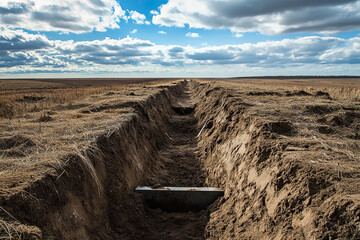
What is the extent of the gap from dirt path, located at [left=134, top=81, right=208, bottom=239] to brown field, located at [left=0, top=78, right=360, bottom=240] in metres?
0.03

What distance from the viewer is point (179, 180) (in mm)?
6082

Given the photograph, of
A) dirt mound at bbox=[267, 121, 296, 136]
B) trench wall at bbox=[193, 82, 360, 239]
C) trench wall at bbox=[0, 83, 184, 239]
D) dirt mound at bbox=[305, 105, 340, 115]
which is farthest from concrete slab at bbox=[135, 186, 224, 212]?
dirt mound at bbox=[305, 105, 340, 115]

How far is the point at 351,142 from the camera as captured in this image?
4.61 m

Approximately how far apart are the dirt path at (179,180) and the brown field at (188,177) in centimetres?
3

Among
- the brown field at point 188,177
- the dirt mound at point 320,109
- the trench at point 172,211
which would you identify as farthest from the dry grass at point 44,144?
the dirt mound at point 320,109

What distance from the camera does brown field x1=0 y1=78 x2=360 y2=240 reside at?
2643 millimetres

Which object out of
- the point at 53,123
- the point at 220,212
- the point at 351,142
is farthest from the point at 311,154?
the point at 53,123

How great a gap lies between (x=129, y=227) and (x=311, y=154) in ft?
10.7

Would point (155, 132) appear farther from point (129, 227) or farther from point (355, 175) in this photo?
point (355, 175)

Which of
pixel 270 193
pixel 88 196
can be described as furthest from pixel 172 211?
pixel 270 193

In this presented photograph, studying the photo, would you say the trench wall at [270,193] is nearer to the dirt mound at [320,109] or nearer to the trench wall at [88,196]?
the trench wall at [88,196]

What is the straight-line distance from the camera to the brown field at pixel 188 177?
8.67 feet

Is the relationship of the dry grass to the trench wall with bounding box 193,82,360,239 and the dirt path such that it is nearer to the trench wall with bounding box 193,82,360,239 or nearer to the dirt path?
Result: the dirt path

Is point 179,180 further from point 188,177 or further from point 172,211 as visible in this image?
point 172,211
